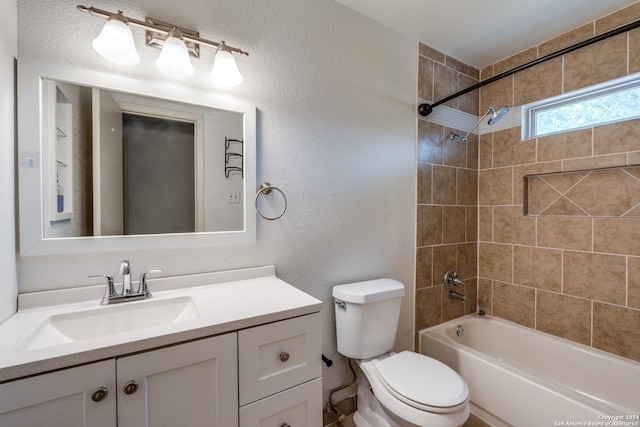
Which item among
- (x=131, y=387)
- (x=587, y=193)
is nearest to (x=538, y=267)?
(x=587, y=193)

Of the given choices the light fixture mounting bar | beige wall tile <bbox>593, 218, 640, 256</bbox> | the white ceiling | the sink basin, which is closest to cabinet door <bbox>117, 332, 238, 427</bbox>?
the sink basin

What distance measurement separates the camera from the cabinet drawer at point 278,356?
0.87 metres

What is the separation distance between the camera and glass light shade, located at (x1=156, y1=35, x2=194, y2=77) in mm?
1095

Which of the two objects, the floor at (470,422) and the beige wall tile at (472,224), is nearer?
the floor at (470,422)

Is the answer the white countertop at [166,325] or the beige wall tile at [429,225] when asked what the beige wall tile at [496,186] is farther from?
the white countertop at [166,325]

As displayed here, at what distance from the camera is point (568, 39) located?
6.02 feet

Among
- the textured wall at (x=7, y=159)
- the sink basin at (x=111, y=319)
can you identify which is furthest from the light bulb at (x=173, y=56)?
the sink basin at (x=111, y=319)

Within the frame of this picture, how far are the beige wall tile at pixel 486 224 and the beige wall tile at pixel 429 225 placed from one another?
1.75ft

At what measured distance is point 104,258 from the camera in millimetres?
1071

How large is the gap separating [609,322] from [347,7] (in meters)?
2.51

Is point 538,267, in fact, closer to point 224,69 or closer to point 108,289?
point 224,69

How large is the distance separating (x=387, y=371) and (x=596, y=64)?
2268 millimetres

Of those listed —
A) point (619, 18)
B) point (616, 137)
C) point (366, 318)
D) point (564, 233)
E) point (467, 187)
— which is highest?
point (619, 18)

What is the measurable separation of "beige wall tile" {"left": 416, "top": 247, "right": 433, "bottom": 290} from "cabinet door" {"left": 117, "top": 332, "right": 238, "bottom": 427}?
1461 mm
